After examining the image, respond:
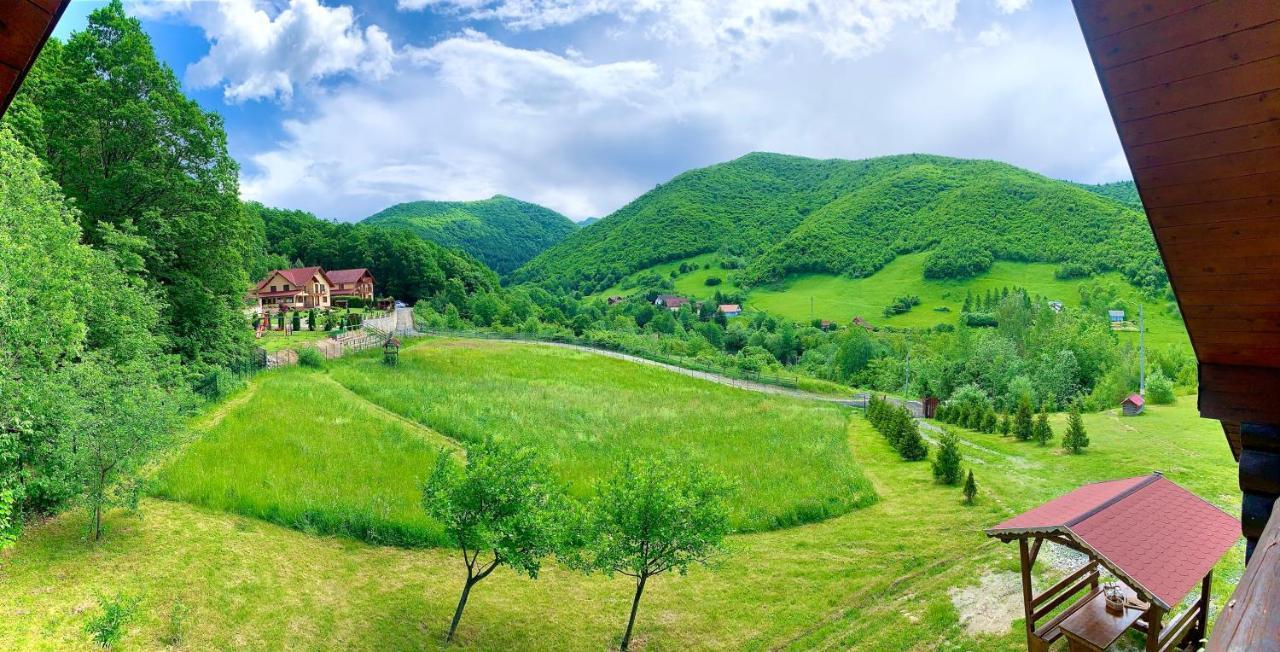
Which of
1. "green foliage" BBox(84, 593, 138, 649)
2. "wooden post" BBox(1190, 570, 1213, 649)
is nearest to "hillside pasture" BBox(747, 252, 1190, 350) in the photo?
"wooden post" BBox(1190, 570, 1213, 649)

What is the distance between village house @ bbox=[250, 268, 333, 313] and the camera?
53.1 meters

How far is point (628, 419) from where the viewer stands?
82.4 feet

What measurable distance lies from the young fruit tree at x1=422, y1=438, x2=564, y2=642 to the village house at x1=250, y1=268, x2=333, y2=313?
163 feet

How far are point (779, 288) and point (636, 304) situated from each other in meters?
27.3

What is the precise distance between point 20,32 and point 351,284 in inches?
2701

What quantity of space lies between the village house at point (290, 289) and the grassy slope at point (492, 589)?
44542mm

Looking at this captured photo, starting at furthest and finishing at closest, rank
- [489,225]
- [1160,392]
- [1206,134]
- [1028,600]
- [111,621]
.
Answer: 1. [489,225]
2. [1160,392]
3. [111,621]
4. [1028,600]
5. [1206,134]

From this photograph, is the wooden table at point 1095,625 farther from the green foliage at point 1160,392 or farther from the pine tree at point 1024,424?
the green foliage at point 1160,392

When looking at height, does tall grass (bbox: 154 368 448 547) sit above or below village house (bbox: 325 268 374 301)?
below

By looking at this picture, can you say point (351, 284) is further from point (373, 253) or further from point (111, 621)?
point (111, 621)

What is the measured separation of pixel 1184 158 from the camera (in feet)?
8.89

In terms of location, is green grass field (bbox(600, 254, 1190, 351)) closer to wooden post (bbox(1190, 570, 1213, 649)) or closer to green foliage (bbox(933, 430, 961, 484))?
green foliage (bbox(933, 430, 961, 484))

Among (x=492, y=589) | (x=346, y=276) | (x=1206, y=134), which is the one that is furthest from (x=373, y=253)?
(x=1206, y=134)

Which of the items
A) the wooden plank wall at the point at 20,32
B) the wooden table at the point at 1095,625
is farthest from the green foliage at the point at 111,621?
the wooden table at the point at 1095,625
